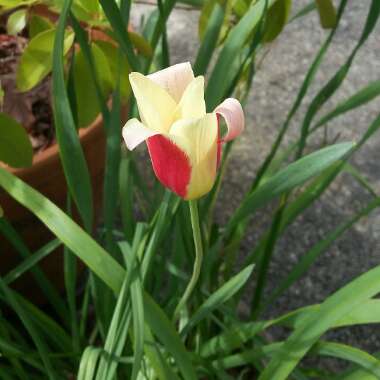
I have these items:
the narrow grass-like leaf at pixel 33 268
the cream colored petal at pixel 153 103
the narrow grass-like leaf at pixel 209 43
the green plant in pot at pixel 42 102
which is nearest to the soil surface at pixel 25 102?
the green plant in pot at pixel 42 102

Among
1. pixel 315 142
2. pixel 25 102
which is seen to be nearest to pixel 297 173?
pixel 25 102

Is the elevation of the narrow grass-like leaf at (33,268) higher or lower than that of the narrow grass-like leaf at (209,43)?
lower

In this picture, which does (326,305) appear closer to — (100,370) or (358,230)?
(100,370)

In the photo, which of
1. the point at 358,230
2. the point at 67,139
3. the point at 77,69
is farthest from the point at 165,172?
the point at 358,230

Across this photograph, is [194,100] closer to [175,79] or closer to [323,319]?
[175,79]

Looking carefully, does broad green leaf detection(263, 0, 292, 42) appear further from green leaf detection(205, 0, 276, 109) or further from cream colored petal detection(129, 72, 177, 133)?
cream colored petal detection(129, 72, 177, 133)

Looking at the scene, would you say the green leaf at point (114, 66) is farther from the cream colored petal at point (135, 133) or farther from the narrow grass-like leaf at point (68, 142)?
the cream colored petal at point (135, 133)

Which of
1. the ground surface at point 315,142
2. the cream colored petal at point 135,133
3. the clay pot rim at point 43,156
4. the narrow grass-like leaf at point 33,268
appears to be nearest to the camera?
the cream colored petal at point 135,133
